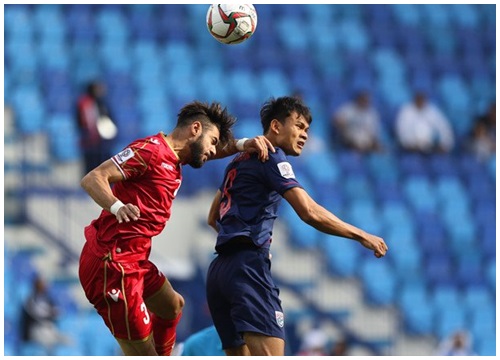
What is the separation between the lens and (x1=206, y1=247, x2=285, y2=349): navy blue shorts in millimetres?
7031

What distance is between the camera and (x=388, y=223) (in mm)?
15906

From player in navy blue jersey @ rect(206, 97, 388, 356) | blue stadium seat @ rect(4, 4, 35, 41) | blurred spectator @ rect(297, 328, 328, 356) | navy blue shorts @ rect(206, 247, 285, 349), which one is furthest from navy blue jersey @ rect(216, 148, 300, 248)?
blue stadium seat @ rect(4, 4, 35, 41)

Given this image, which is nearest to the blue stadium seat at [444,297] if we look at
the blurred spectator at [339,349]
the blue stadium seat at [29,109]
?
the blurred spectator at [339,349]

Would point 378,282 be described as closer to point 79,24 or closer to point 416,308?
point 416,308

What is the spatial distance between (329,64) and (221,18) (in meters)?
10.6

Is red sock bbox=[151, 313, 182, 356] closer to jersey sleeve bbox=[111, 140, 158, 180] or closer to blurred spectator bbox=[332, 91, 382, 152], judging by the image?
jersey sleeve bbox=[111, 140, 158, 180]

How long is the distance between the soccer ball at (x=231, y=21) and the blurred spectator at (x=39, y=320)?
5749 mm

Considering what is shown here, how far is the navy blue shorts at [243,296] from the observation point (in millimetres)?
7031

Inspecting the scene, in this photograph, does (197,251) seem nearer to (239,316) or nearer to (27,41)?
(27,41)

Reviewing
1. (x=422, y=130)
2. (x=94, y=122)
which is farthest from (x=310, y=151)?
(x=94, y=122)

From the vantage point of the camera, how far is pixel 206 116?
7.38m

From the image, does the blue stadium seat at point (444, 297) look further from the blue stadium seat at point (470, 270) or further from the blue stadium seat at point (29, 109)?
the blue stadium seat at point (29, 109)

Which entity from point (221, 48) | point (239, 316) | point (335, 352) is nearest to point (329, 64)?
point (221, 48)

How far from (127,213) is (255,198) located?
87 centimetres
